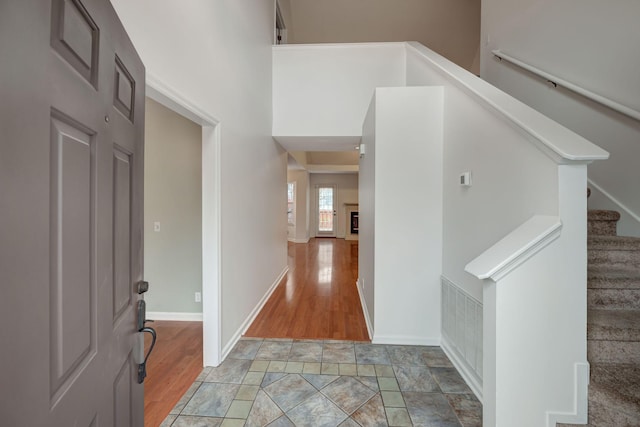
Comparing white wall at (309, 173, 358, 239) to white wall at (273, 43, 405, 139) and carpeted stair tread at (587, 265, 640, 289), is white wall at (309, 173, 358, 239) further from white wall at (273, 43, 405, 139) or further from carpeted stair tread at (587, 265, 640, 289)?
carpeted stair tread at (587, 265, 640, 289)

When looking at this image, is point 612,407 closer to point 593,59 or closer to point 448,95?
point 448,95

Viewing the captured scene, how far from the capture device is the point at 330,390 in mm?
1821

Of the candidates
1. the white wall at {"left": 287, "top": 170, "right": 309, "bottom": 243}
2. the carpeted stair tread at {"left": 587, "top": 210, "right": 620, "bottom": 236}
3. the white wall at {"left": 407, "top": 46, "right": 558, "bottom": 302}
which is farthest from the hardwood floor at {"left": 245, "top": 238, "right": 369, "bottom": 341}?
the white wall at {"left": 287, "top": 170, "right": 309, "bottom": 243}

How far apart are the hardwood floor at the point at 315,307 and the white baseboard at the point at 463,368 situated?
689 mm

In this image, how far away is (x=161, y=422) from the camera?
1560mm

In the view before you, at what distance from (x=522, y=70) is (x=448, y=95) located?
1.43 meters

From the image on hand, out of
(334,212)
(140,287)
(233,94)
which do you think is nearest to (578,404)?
(140,287)

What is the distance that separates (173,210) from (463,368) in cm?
311

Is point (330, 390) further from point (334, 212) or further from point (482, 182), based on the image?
point (334, 212)

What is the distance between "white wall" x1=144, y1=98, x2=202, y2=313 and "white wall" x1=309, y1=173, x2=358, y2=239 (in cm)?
682

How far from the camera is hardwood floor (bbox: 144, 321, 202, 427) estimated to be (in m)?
1.69

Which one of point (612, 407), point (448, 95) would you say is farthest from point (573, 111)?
point (612, 407)

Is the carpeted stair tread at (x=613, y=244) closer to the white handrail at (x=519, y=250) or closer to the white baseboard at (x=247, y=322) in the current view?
the white handrail at (x=519, y=250)

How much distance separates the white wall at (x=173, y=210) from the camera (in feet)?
9.45
